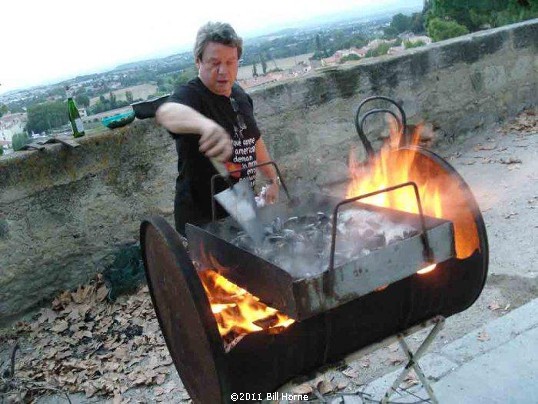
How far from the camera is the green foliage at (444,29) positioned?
1202cm

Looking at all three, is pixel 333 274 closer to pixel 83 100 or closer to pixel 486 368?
pixel 486 368

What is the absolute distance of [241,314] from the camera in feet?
6.94

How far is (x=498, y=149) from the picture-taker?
6.60m

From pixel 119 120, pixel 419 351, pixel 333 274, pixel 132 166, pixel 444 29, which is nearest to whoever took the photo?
pixel 333 274

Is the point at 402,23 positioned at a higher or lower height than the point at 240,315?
higher

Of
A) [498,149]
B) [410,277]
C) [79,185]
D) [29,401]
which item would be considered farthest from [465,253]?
[498,149]

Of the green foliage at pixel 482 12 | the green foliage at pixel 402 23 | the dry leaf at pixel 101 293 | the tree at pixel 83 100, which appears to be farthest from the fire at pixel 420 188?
the green foliage at pixel 402 23

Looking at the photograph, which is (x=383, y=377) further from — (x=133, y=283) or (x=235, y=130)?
(x=133, y=283)

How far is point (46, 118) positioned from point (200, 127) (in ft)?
9.59

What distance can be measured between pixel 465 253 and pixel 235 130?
1.35 metres

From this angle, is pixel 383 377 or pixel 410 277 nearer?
pixel 410 277

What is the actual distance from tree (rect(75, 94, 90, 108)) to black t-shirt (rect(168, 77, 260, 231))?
224 centimetres

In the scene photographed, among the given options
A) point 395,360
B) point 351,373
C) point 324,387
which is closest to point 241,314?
point 324,387

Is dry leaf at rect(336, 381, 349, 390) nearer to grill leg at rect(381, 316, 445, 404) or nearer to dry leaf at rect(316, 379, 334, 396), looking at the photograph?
dry leaf at rect(316, 379, 334, 396)
